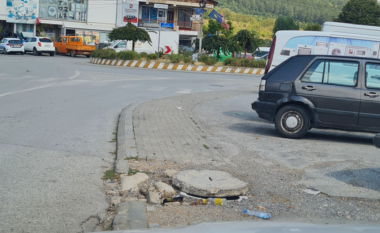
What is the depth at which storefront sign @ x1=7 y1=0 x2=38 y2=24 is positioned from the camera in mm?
54562

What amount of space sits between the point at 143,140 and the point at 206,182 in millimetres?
2686

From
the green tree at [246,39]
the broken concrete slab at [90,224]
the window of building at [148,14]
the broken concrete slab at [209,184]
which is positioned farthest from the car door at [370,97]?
the window of building at [148,14]

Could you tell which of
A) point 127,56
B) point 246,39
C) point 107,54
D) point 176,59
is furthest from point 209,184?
point 246,39

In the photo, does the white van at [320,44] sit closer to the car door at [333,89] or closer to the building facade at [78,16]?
the car door at [333,89]

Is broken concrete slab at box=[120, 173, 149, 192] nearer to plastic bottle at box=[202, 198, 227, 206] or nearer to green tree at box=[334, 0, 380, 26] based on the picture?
plastic bottle at box=[202, 198, 227, 206]

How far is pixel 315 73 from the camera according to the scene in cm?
875

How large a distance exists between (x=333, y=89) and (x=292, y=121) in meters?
0.97

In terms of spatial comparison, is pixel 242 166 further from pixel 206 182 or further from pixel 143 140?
pixel 143 140

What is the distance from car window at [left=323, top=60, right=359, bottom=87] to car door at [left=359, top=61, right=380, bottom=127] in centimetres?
20

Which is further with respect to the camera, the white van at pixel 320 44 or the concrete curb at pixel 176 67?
the concrete curb at pixel 176 67

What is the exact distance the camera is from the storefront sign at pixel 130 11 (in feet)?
191

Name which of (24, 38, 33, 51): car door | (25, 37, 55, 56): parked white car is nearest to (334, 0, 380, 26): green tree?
(25, 37, 55, 56): parked white car

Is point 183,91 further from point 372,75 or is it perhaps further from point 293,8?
point 293,8

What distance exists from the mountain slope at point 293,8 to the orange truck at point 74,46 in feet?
287
